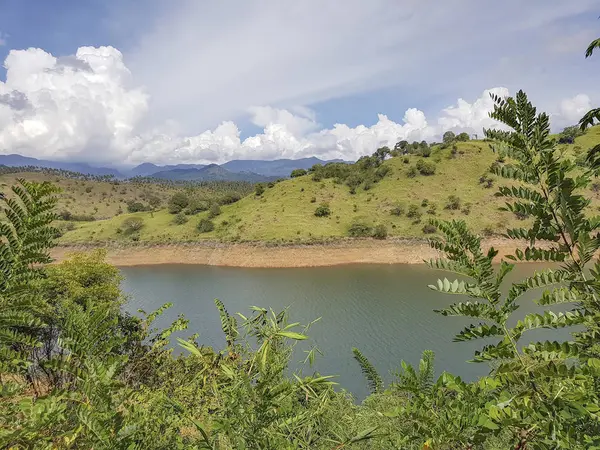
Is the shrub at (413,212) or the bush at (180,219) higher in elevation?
the shrub at (413,212)

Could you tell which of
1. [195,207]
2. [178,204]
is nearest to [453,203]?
[195,207]

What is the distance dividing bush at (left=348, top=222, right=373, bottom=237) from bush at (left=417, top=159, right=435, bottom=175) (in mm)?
21804

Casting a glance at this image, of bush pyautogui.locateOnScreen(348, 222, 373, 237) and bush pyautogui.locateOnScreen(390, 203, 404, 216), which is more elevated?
bush pyautogui.locateOnScreen(390, 203, 404, 216)

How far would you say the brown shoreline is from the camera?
2048 inches

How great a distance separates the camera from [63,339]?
2.79 m

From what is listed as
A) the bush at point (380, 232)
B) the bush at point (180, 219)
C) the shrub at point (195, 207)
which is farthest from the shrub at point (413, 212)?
the bush at point (180, 219)

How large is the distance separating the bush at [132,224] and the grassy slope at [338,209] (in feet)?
3.76

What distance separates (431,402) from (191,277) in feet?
157

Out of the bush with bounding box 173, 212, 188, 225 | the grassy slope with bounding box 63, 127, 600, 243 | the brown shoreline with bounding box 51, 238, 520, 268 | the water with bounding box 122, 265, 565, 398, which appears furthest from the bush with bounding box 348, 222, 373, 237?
the bush with bounding box 173, 212, 188, 225

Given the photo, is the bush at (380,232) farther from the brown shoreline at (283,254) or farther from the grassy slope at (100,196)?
the grassy slope at (100,196)

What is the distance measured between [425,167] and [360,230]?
24.4m

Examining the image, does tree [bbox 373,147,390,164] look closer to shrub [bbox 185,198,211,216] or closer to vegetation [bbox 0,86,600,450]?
shrub [bbox 185,198,211,216]

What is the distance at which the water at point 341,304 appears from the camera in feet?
70.9

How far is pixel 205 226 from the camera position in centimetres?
6431
